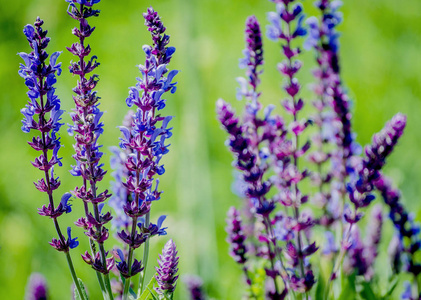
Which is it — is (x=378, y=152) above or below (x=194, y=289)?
above

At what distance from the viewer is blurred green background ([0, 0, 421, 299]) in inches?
75.5

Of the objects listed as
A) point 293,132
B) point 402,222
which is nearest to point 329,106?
point 293,132

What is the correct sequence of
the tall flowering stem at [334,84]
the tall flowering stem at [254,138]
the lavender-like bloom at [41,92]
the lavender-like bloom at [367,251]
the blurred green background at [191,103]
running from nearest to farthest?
the lavender-like bloom at [41,92] < the tall flowering stem at [254,138] < the tall flowering stem at [334,84] < the lavender-like bloom at [367,251] < the blurred green background at [191,103]

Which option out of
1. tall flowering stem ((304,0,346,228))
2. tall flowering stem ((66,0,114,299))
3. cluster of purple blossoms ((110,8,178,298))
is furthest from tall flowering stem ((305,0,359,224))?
tall flowering stem ((66,0,114,299))

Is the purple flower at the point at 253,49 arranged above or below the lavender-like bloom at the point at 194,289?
above

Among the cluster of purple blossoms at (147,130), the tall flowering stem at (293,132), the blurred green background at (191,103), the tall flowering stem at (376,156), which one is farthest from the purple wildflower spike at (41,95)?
the blurred green background at (191,103)

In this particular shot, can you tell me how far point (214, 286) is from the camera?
170 cm

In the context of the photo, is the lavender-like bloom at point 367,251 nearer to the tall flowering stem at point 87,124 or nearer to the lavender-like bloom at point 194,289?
the lavender-like bloom at point 194,289

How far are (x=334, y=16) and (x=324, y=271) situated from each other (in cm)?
75

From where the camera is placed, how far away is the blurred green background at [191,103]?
1.92 metres

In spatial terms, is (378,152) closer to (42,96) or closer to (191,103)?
(42,96)

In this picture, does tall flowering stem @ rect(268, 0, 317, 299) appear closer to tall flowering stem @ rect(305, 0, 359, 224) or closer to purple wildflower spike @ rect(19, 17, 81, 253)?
tall flowering stem @ rect(305, 0, 359, 224)

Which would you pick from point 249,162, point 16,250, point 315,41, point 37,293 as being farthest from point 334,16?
point 16,250

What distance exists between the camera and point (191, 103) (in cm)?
220
